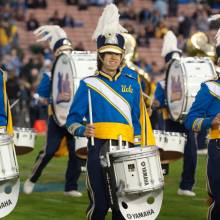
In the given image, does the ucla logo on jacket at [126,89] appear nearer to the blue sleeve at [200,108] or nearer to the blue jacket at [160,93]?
the blue sleeve at [200,108]

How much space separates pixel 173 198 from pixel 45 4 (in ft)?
61.6

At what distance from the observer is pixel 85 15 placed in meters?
29.3

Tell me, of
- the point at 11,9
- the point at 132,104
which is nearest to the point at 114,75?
the point at 132,104

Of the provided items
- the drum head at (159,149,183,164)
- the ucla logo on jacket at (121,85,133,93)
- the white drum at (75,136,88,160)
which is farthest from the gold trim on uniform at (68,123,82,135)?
the drum head at (159,149,183,164)

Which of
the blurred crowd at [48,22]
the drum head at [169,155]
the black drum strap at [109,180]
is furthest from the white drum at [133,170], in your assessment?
the blurred crowd at [48,22]

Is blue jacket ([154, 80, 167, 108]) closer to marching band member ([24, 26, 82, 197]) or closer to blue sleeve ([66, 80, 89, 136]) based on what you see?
marching band member ([24, 26, 82, 197])

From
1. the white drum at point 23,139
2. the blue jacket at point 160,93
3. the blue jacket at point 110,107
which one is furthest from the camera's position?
the blue jacket at point 160,93

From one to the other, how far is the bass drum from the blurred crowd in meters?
10.7

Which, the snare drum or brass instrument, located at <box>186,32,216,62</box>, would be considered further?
brass instrument, located at <box>186,32,216,62</box>

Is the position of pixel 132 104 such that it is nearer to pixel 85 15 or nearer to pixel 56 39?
pixel 56 39

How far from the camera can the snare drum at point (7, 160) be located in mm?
7070

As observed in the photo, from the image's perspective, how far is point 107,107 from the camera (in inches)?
286

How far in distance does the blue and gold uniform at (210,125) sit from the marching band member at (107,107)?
0.44 metres

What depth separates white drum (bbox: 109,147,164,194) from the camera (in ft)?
22.1
